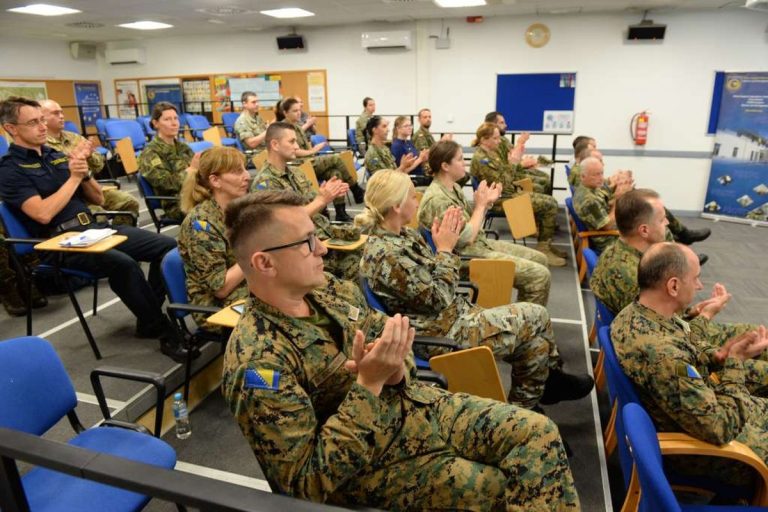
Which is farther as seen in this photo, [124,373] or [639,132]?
[639,132]

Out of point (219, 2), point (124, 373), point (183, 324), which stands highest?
point (219, 2)

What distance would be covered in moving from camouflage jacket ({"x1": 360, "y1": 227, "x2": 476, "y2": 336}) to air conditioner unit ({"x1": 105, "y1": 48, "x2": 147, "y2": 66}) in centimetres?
1017

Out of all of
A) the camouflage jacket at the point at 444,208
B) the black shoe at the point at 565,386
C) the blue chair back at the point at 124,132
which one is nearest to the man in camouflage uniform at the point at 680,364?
the black shoe at the point at 565,386

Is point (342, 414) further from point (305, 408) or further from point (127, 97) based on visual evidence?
point (127, 97)

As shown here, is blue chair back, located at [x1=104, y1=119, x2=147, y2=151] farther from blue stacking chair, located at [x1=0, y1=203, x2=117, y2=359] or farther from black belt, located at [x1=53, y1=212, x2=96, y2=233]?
blue stacking chair, located at [x1=0, y1=203, x2=117, y2=359]

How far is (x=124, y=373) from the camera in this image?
1.70m

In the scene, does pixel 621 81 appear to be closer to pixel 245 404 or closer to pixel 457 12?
pixel 457 12

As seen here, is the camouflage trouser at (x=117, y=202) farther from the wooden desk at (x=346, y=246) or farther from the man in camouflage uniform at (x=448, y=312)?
the man in camouflage uniform at (x=448, y=312)

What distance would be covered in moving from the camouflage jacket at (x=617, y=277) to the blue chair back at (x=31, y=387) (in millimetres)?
2243

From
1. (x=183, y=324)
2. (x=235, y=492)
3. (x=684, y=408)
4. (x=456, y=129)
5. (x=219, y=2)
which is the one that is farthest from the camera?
(x=456, y=129)

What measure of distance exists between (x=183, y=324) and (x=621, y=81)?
7.27 metres

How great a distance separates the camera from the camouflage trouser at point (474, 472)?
1293 millimetres

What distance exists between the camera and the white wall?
6.94 metres

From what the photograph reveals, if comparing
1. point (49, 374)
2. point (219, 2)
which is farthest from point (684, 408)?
point (219, 2)
